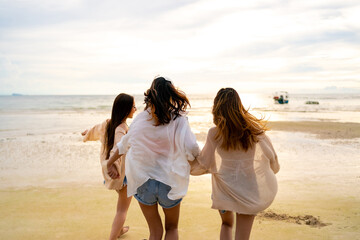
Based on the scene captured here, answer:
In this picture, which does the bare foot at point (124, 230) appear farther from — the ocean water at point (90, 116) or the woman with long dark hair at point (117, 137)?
the ocean water at point (90, 116)

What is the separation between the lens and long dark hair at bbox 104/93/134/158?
11.4 ft

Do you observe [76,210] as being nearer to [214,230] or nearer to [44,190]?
[44,190]

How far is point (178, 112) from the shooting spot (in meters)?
2.76

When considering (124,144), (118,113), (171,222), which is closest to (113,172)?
(124,144)

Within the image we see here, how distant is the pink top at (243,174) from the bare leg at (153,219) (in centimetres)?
58

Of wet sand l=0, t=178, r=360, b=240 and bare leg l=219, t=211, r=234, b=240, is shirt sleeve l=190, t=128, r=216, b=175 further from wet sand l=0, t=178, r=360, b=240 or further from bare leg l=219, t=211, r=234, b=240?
wet sand l=0, t=178, r=360, b=240

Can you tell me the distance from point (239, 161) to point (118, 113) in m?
1.47

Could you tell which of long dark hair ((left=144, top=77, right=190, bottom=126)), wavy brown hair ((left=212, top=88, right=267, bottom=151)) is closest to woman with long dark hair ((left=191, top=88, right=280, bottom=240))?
wavy brown hair ((left=212, top=88, right=267, bottom=151))

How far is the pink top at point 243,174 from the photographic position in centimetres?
288

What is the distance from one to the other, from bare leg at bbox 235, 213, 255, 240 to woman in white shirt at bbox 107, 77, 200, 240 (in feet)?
1.96

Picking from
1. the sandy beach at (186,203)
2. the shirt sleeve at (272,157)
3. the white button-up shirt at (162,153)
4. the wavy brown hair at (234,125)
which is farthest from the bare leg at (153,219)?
the sandy beach at (186,203)

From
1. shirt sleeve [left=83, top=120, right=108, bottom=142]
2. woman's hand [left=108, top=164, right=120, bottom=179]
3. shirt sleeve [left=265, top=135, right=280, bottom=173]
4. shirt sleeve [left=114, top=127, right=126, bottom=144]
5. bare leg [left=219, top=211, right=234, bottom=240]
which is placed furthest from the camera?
shirt sleeve [left=83, top=120, right=108, bottom=142]

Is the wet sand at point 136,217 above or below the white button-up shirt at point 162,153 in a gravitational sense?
below

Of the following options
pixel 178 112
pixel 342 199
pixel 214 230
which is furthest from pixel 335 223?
pixel 178 112
